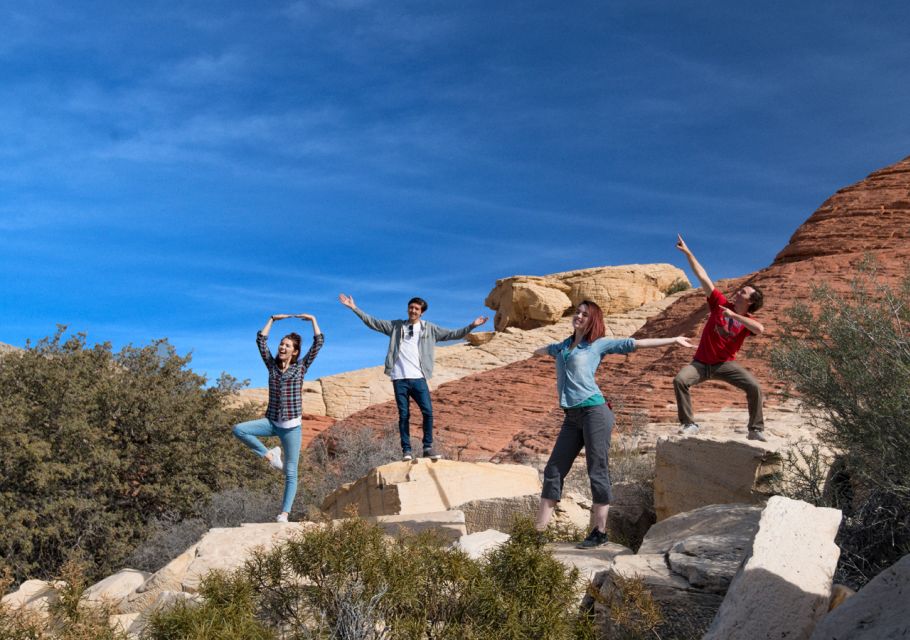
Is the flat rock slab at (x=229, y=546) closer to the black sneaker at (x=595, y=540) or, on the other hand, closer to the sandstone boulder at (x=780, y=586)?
the black sneaker at (x=595, y=540)

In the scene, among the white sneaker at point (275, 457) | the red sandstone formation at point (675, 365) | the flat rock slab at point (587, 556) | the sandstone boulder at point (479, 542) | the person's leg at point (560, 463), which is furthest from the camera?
the red sandstone formation at point (675, 365)

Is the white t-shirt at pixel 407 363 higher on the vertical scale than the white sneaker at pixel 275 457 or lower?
higher

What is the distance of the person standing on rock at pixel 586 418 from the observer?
6.41m

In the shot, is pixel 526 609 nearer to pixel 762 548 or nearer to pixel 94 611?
pixel 762 548

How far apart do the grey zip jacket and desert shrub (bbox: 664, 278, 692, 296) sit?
1872 inches

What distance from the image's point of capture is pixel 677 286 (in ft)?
181

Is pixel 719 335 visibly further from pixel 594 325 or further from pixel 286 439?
pixel 286 439

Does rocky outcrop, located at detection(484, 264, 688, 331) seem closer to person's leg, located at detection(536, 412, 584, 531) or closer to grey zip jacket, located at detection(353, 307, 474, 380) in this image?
grey zip jacket, located at detection(353, 307, 474, 380)

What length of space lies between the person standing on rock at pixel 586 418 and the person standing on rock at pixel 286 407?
2789mm

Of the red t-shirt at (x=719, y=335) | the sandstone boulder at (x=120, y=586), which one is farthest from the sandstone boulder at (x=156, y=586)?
the red t-shirt at (x=719, y=335)

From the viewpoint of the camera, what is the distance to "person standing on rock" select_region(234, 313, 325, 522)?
8016 millimetres

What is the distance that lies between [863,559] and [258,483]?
12.4m

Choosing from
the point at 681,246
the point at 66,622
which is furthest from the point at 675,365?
the point at 66,622

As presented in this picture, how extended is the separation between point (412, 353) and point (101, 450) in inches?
289
